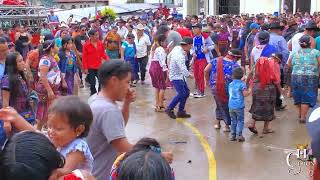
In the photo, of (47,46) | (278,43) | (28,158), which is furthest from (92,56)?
(28,158)

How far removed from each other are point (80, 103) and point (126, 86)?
0.77m

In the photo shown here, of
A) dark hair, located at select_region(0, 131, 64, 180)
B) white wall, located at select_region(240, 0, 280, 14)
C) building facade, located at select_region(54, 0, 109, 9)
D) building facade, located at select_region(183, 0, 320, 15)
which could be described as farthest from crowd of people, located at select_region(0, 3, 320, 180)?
building facade, located at select_region(54, 0, 109, 9)

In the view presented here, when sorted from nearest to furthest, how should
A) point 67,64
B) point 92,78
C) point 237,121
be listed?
point 237,121, point 67,64, point 92,78

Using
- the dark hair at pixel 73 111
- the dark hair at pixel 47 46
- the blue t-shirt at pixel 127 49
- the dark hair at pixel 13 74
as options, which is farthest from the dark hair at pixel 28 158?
the blue t-shirt at pixel 127 49

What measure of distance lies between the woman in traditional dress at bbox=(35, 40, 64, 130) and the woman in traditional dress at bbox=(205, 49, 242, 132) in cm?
245

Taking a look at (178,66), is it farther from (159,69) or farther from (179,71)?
(159,69)

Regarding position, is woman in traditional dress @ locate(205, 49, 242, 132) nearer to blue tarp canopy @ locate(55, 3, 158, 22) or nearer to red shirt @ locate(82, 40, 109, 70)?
red shirt @ locate(82, 40, 109, 70)

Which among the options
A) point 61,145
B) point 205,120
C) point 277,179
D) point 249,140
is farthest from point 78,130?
point 205,120

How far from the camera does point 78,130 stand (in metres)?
2.83

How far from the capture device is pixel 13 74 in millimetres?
5383

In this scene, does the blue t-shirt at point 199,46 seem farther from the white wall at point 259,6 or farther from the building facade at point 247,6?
the white wall at point 259,6

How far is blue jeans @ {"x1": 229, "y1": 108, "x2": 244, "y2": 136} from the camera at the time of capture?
747 centimetres

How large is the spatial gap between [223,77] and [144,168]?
5.94 meters

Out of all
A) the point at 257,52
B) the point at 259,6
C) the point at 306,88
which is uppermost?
the point at 259,6
